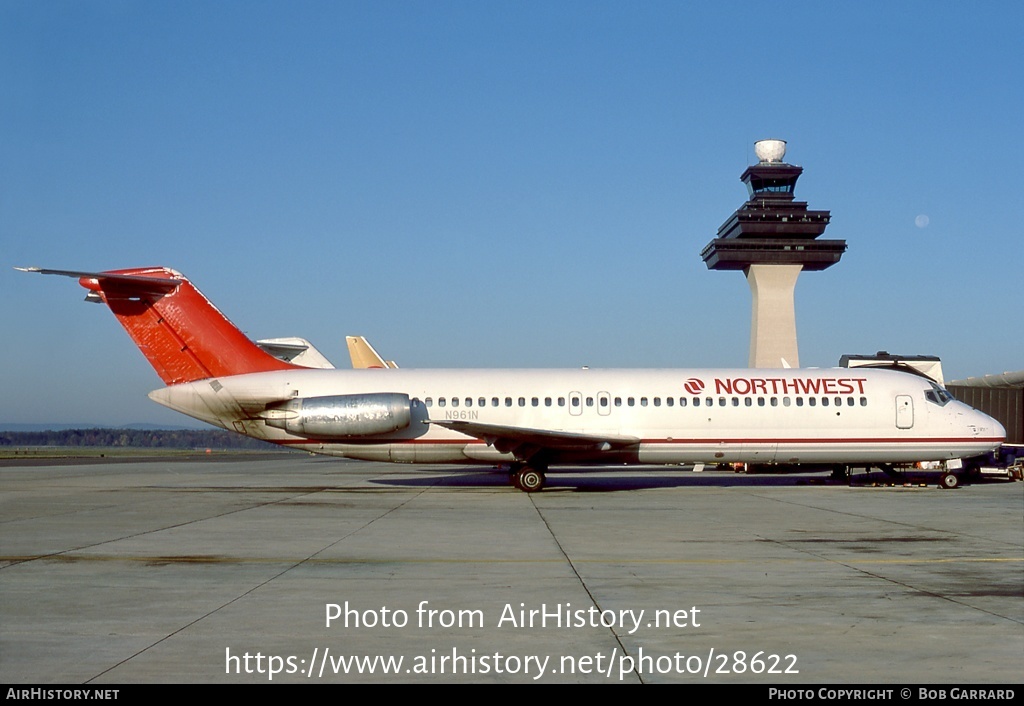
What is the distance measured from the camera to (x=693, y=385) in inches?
920

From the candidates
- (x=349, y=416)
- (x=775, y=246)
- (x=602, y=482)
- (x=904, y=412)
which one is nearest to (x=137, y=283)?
(x=349, y=416)

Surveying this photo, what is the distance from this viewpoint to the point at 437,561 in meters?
10.9

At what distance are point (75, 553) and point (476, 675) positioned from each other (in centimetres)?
775

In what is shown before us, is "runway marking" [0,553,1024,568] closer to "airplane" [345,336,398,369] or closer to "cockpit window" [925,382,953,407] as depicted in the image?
"cockpit window" [925,382,953,407]

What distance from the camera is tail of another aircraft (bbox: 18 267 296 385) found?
872 inches

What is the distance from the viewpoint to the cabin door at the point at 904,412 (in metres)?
23.4

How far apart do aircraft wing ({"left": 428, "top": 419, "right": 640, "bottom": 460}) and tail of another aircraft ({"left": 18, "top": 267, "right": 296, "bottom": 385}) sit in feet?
19.3

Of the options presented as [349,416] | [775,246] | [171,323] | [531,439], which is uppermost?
[775,246]

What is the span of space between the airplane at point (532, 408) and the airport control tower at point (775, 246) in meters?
63.6

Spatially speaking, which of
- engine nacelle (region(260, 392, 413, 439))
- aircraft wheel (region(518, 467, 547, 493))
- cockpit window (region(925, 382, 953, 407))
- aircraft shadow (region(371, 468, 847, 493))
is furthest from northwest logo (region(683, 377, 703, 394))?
engine nacelle (region(260, 392, 413, 439))

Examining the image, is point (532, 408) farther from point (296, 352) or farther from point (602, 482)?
point (296, 352)

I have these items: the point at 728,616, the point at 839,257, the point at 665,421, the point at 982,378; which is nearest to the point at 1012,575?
the point at 728,616

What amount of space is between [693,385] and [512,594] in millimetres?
15590

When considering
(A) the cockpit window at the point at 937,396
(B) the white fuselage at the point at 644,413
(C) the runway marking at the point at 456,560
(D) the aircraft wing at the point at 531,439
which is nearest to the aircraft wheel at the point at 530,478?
(D) the aircraft wing at the point at 531,439
